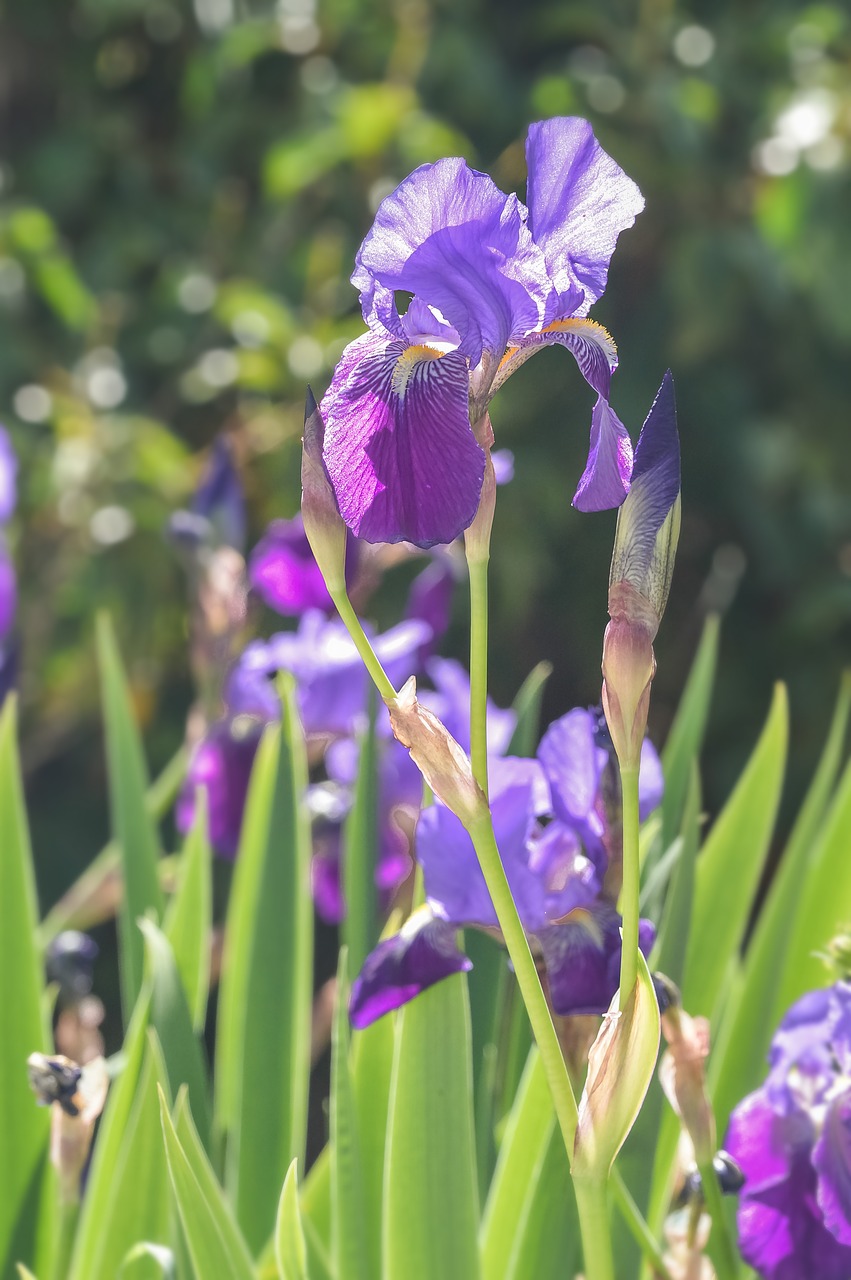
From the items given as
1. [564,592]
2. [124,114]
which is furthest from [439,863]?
[124,114]

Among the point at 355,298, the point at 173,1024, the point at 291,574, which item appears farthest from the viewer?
the point at 355,298

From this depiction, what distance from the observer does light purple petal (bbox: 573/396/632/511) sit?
1.66 feet

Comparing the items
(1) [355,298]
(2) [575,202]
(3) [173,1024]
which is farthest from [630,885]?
(1) [355,298]

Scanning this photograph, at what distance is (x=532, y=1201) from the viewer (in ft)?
2.19

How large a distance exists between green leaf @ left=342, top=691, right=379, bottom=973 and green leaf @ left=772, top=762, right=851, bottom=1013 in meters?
0.28

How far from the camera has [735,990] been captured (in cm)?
96

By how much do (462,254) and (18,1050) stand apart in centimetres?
61

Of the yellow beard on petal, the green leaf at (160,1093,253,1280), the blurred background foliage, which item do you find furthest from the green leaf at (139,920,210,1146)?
the blurred background foliage

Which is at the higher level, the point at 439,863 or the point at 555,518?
the point at 555,518

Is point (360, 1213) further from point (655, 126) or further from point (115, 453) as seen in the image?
point (655, 126)

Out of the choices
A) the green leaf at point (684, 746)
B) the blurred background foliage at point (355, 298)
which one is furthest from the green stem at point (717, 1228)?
the blurred background foliage at point (355, 298)

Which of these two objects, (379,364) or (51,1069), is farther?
(51,1069)

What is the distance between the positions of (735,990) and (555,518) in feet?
3.77

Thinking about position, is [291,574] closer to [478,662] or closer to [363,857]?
[363,857]
